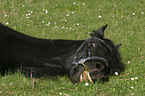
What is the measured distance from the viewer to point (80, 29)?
8.27 metres

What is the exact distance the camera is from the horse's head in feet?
13.7

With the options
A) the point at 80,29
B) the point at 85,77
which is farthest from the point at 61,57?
the point at 80,29

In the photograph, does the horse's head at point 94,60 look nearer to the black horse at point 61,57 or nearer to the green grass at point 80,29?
the black horse at point 61,57

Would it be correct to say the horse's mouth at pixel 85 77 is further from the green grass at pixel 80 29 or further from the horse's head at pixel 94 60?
the green grass at pixel 80 29

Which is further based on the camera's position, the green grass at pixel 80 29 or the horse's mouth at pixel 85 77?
the green grass at pixel 80 29

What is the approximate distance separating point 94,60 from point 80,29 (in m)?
4.16

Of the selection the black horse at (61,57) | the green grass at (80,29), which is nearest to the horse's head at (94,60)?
the black horse at (61,57)

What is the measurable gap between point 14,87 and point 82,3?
638 centimetres

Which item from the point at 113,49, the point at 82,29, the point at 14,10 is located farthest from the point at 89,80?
the point at 14,10

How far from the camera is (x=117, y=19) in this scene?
29.7ft

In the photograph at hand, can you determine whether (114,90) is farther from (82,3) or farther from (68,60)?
(82,3)

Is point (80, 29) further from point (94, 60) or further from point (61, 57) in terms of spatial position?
point (94, 60)

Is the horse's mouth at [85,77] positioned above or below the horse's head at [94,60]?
below

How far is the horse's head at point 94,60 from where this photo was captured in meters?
4.17
